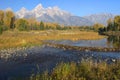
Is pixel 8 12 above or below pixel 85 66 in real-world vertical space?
above

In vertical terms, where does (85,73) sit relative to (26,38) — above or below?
above

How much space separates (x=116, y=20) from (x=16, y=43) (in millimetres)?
117130

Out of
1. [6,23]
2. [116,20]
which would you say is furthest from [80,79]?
[116,20]

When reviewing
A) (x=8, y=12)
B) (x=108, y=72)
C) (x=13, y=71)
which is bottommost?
(x=13, y=71)

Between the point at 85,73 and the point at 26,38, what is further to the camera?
the point at 26,38

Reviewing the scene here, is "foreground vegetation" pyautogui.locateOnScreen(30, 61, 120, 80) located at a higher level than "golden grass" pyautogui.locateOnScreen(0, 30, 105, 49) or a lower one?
higher

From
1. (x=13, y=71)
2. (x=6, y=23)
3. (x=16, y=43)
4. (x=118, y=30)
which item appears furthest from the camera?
(x=118, y=30)

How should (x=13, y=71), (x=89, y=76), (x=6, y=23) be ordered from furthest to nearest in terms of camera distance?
1. (x=6, y=23)
2. (x=13, y=71)
3. (x=89, y=76)

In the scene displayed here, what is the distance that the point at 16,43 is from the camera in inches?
2020

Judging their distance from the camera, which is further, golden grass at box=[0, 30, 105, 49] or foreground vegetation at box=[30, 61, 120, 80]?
golden grass at box=[0, 30, 105, 49]

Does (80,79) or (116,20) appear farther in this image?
(116,20)

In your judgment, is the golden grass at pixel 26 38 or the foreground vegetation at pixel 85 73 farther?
the golden grass at pixel 26 38

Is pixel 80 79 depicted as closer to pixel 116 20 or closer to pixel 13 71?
pixel 13 71

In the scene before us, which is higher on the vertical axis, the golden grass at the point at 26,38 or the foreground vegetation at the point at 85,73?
the foreground vegetation at the point at 85,73
